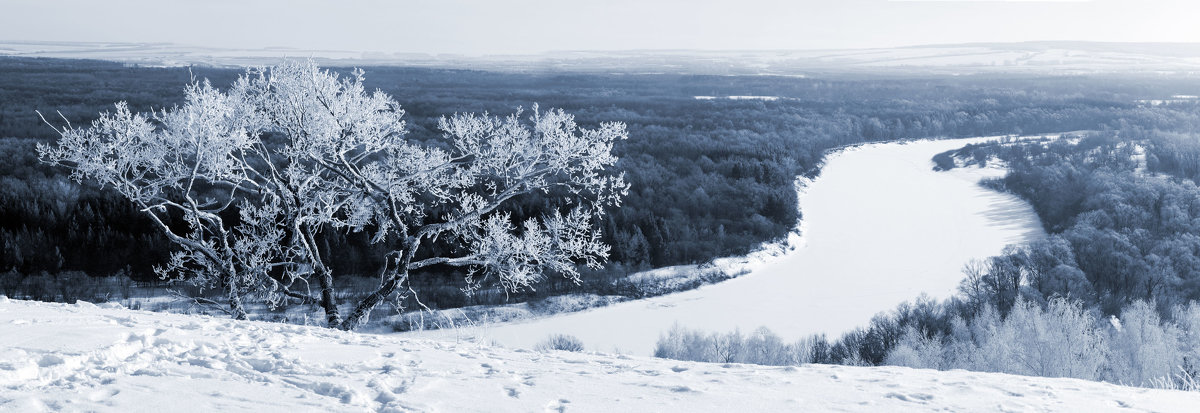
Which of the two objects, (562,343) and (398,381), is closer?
(398,381)

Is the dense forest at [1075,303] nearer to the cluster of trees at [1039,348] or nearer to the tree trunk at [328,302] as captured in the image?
the cluster of trees at [1039,348]

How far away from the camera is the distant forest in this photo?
46.2m

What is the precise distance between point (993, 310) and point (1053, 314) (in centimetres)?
770

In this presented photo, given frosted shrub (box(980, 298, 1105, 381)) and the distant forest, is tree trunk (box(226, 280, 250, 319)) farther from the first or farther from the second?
frosted shrub (box(980, 298, 1105, 381))

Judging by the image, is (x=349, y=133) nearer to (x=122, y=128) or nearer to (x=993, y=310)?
(x=122, y=128)

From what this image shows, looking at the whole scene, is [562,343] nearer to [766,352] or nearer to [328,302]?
[766,352]

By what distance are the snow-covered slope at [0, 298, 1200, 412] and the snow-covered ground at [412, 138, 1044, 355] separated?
16.7 meters

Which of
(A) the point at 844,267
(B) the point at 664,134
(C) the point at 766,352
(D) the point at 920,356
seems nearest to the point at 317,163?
(C) the point at 766,352

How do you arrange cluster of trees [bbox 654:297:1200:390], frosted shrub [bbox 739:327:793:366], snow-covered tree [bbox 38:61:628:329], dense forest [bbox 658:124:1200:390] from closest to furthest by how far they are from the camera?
snow-covered tree [bbox 38:61:628:329], cluster of trees [bbox 654:297:1200:390], dense forest [bbox 658:124:1200:390], frosted shrub [bbox 739:327:793:366]

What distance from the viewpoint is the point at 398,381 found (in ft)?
22.6

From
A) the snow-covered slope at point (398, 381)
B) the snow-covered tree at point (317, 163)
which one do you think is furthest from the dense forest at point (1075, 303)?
the snow-covered tree at point (317, 163)

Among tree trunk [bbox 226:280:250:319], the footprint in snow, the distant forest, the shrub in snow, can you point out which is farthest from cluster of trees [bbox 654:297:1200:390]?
the distant forest

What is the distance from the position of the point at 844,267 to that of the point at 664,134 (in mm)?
46354

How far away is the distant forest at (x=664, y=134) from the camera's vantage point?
4616 cm
